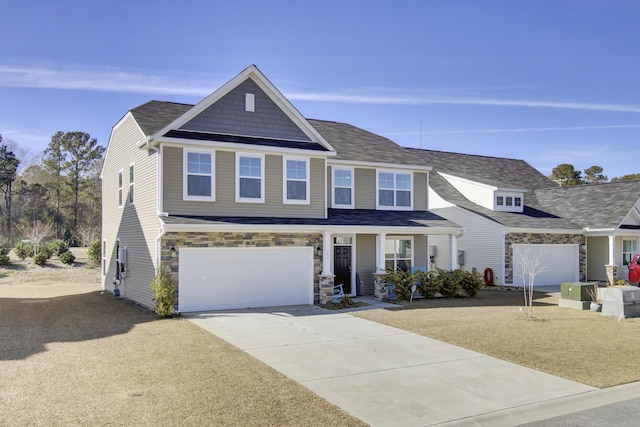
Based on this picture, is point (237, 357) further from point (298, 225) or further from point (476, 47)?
point (476, 47)

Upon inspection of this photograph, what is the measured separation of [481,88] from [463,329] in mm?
14375

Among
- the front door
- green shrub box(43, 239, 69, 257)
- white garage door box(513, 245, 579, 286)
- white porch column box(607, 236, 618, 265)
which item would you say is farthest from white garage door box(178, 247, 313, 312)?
green shrub box(43, 239, 69, 257)

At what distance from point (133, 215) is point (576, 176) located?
58822mm

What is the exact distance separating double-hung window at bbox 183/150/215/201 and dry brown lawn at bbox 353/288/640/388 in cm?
614

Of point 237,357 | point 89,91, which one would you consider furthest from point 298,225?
point 89,91

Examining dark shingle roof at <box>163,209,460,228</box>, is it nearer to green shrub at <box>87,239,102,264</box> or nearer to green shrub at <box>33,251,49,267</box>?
green shrub at <box>87,239,102,264</box>

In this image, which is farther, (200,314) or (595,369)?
(200,314)

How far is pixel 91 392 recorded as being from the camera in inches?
282

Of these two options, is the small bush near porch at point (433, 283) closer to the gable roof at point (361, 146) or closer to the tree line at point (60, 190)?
the gable roof at point (361, 146)

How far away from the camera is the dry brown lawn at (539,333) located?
29.6ft

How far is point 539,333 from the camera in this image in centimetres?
1193

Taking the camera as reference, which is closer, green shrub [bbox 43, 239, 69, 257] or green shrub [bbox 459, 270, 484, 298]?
green shrub [bbox 459, 270, 484, 298]

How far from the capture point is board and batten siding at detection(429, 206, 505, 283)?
22.7m

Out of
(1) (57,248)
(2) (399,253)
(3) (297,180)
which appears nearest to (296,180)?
(3) (297,180)
